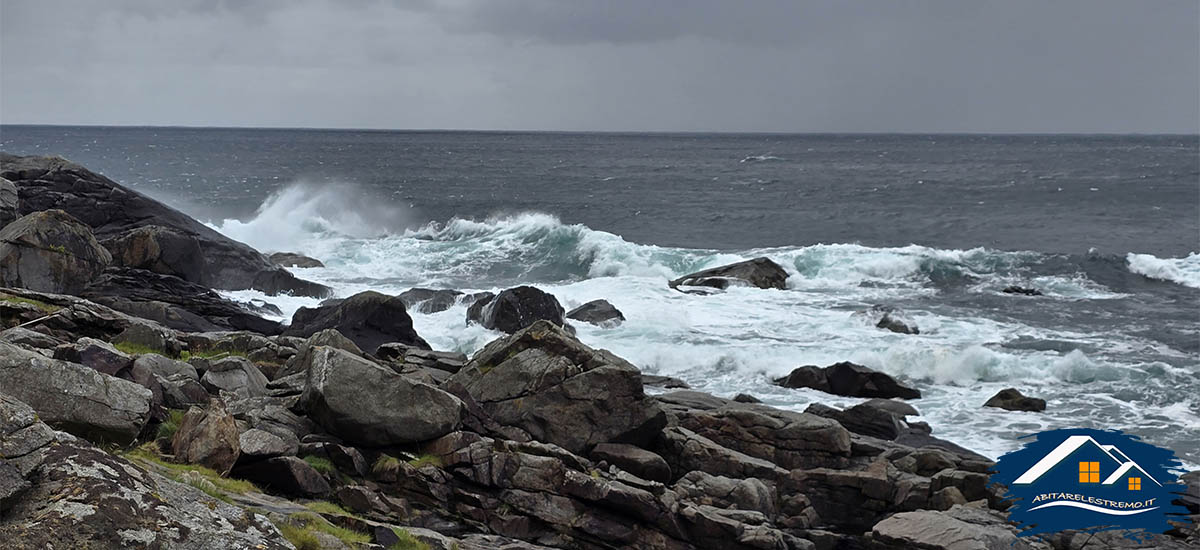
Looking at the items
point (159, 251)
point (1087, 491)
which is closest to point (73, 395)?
point (1087, 491)

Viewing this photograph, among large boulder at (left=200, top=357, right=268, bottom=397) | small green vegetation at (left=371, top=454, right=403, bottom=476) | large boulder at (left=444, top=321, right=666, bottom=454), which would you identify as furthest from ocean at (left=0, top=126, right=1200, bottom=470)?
large boulder at (left=200, top=357, right=268, bottom=397)

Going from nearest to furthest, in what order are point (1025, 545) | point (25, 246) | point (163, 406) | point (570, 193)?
1. point (163, 406)
2. point (1025, 545)
3. point (25, 246)
4. point (570, 193)

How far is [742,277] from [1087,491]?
101ft

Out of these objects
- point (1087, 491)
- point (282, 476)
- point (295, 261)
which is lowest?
point (295, 261)

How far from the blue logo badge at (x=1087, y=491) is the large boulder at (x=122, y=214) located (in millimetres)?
29326

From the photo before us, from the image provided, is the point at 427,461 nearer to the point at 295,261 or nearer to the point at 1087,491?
the point at 1087,491

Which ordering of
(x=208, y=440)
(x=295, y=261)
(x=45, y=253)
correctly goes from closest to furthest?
(x=208, y=440), (x=45, y=253), (x=295, y=261)

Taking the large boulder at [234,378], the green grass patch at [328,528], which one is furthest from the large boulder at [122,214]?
A: the green grass patch at [328,528]

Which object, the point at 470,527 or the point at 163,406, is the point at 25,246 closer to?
the point at 163,406

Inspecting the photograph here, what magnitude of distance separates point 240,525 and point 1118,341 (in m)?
36.2

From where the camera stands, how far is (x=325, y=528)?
11.2 m

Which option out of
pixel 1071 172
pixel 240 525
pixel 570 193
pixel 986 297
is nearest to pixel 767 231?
pixel 986 297

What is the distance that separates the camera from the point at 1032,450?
66.6ft

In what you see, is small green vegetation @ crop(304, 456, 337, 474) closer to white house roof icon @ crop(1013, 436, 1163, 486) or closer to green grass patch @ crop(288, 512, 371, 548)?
green grass patch @ crop(288, 512, 371, 548)
